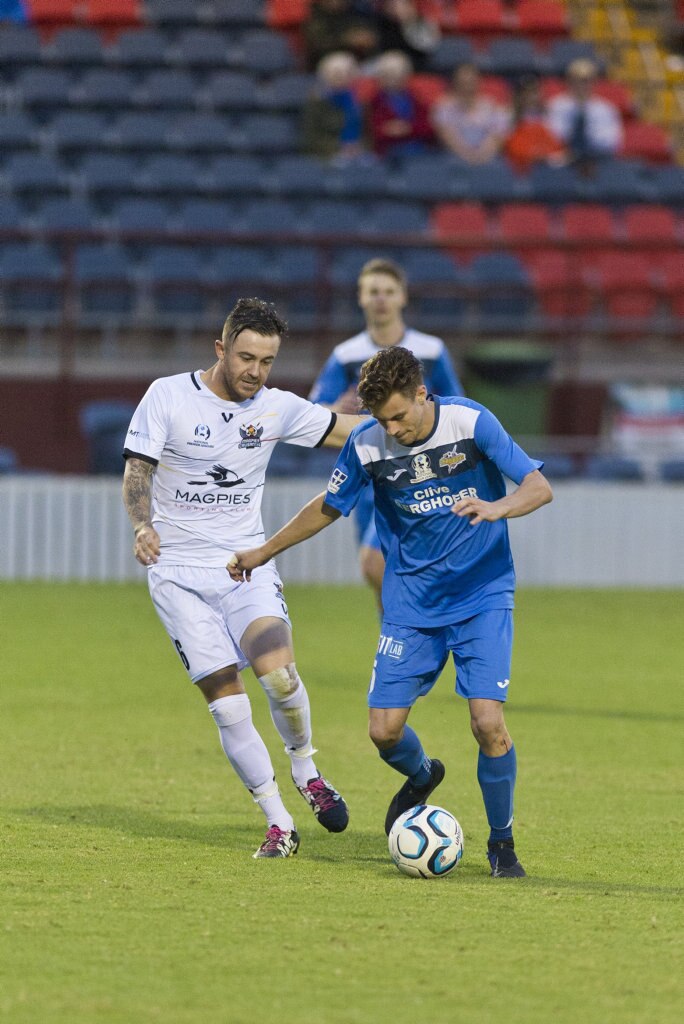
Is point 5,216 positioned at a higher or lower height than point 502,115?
lower

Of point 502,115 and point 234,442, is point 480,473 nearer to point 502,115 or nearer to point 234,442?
point 234,442

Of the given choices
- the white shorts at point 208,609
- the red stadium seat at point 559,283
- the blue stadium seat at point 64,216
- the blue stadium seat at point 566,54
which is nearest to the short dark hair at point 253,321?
the white shorts at point 208,609

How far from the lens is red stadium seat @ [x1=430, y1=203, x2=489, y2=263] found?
19828mm

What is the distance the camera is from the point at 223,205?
1955 cm

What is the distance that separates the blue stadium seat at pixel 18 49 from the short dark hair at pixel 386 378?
16269 mm

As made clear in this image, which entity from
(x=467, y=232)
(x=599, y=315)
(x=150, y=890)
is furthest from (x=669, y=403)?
(x=150, y=890)

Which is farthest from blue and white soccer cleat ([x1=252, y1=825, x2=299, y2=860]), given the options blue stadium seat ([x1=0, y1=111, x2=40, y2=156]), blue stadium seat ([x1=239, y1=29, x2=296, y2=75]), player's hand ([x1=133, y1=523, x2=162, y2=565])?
blue stadium seat ([x1=239, y1=29, x2=296, y2=75])

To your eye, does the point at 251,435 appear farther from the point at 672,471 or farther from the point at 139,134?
the point at 139,134

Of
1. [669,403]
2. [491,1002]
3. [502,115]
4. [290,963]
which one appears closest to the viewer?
[491,1002]

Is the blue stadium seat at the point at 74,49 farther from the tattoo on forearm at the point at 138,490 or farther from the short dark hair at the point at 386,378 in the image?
the short dark hair at the point at 386,378

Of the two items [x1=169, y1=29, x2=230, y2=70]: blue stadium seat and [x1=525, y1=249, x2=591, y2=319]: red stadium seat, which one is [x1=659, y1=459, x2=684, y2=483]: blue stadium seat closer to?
[x1=525, y1=249, x2=591, y2=319]: red stadium seat

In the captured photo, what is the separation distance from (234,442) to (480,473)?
41.9 inches

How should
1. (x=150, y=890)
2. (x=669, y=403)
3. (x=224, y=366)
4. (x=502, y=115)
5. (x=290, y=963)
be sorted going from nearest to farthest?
(x=290, y=963) → (x=150, y=890) → (x=224, y=366) → (x=669, y=403) → (x=502, y=115)

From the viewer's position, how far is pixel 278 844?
5965 mm
